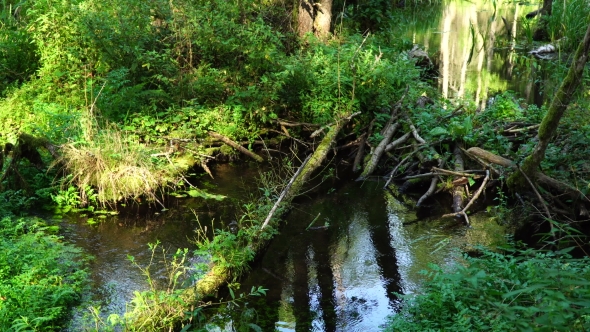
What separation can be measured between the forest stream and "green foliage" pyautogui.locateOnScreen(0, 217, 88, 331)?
0.30 m

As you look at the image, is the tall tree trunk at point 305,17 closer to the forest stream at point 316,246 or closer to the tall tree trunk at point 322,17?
the tall tree trunk at point 322,17

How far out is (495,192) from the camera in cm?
912

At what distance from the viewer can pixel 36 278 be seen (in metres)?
6.18

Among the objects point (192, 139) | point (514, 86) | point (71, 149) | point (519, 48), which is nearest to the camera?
point (71, 149)

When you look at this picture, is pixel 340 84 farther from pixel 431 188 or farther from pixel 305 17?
pixel 305 17

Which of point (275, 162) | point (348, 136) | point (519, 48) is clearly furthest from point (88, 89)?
point (519, 48)

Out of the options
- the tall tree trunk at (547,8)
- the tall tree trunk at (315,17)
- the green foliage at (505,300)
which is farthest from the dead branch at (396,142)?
the tall tree trunk at (547,8)

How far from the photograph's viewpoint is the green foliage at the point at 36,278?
545cm

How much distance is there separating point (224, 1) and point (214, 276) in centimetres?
762

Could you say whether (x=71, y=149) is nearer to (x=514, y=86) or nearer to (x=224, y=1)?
(x=224, y=1)

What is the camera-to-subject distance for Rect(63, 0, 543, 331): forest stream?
6.26 metres

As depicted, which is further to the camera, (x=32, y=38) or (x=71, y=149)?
(x=32, y=38)

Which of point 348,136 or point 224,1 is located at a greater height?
point 224,1

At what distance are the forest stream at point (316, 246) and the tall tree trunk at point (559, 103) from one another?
1.08 metres
